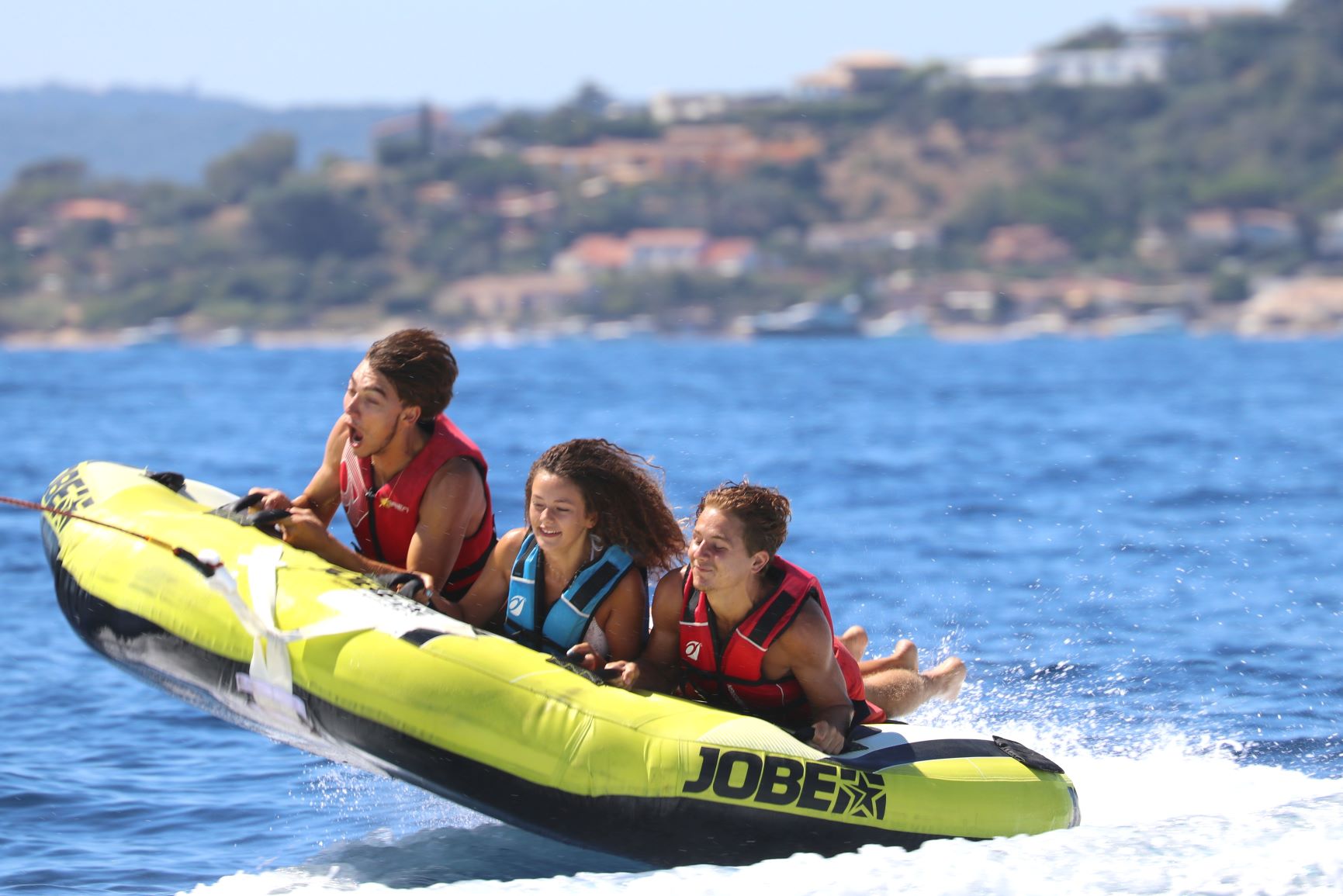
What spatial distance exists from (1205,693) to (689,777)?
3315 millimetres

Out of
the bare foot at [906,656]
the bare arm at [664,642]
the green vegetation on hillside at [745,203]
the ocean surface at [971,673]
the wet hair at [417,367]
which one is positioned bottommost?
the ocean surface at [971,673]

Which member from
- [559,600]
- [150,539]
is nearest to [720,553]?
[559,600]

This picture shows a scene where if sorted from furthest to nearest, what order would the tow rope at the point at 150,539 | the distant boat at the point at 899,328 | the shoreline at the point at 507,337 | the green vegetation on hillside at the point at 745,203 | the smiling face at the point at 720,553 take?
the distant boat at the point at 899,328, the green vegetation on hillside at the point at 745,203, the shoreline at the point at 507,337, the tow rope at the point at 150,539, the smiling face at the point at 720,553

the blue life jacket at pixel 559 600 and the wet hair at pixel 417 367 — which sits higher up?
the wet hair at pixel 417 367

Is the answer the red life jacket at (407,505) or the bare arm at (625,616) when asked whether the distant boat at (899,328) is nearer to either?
the red life jacket at (407,505)

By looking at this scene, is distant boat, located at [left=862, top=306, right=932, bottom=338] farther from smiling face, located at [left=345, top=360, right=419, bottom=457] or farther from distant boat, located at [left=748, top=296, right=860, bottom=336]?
smiling face, located at [left=345, top=360, right=419, bottom=457]

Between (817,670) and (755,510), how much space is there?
1.67 ft

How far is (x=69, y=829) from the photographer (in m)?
6.04

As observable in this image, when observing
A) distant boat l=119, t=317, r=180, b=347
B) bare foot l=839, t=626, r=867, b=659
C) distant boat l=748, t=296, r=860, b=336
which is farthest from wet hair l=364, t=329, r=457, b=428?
distant boat l=748, t=296, r=860, b=336

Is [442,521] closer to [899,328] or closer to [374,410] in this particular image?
[374,410]

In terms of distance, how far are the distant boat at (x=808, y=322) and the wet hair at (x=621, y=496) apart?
7736 centimetres

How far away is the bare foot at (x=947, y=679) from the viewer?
6285 millimetres

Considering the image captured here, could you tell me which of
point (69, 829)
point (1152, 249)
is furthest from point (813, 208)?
point (69, 829)

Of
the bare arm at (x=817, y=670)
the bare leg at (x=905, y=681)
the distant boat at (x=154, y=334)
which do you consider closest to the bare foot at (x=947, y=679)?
the bare leg at (x=905, y=681)
